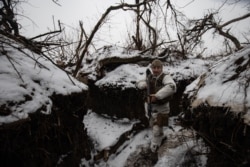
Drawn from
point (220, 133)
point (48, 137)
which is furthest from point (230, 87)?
point (48, 137)

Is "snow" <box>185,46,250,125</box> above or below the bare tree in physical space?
below

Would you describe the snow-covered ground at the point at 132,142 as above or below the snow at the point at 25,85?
below

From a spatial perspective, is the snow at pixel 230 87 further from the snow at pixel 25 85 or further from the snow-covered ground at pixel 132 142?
the snow at pixel 25 85

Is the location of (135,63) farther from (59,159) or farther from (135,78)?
(59,159)

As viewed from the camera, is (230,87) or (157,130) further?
(157,130)

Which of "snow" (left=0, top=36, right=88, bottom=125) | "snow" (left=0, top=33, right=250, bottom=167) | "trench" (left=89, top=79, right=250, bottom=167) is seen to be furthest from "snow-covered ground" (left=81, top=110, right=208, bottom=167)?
"snow" (left=0, top=36, right=88, bottom=125)

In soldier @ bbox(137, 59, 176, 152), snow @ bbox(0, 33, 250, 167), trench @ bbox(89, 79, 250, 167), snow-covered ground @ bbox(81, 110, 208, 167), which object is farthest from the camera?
soldier @ bbox(137, 59, 176, 152)

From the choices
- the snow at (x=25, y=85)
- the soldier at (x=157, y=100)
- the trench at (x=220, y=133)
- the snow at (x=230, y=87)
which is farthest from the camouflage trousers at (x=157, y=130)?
the snow at (x=25, y=85)

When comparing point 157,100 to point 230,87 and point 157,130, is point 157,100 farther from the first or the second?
point 230,87

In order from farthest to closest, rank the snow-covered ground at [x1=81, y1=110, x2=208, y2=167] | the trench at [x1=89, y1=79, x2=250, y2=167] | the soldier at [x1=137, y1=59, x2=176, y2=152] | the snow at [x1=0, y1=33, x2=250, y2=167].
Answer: the soldier at [x1=137, y1=59, x2=176, y2=152]
the snow-covered ground at [x1=81, y1=110, x2=208, y2=167]
the snow at [x1=0, y1=33, x2=250, y2=167]
the trench at [x1=89, y1=79, x2=250, y2=167]

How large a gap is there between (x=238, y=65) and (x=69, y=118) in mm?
2493

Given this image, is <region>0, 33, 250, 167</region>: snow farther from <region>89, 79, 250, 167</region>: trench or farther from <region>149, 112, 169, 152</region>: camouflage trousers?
<region>149, 112, 169, 152</region>: camouflage trousers

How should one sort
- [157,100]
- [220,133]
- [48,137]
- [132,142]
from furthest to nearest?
[132,142], [157,100], [48,137], [220,133]

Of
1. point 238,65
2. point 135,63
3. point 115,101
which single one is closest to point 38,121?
point 238,65
